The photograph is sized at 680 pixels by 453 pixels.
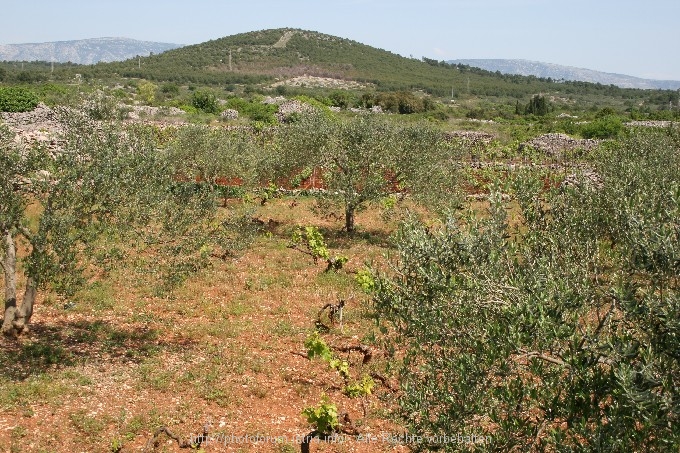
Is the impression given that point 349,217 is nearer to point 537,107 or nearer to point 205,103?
point 205,103

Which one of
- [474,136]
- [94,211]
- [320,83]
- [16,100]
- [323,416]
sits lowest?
[323,416]

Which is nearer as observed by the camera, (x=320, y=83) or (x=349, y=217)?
(x=349, y=217)

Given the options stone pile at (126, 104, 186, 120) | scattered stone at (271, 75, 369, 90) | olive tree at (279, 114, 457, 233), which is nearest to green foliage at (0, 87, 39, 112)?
stone pile at (126, 104, 186, 120)

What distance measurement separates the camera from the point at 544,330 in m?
6.07

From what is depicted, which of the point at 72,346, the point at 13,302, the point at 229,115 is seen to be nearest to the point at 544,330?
the point at 72,346

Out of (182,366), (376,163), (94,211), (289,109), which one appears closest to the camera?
(94,211)

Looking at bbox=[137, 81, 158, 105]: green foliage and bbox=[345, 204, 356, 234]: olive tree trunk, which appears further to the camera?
bbox=[137, 81, 158, 105]: green foliage

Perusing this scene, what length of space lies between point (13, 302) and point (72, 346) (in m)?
1.83

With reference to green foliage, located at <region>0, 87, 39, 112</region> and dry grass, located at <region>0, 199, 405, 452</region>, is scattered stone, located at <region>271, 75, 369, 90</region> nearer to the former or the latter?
green foliage, located at <region>0, 87, 39, 112</region>

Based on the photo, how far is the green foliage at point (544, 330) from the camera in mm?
5766

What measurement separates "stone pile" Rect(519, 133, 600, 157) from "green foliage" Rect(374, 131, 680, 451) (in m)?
44.7

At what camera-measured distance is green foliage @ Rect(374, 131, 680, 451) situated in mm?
5766

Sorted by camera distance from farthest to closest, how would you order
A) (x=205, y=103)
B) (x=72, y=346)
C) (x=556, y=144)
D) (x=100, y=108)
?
(x=205, y=103) → (x=556, y=144) → (x=100, y=108) → (x=72, y=346)

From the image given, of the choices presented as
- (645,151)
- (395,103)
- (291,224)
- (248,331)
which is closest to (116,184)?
(248,331)
